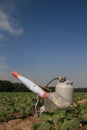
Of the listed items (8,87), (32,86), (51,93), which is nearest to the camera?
(51,93)

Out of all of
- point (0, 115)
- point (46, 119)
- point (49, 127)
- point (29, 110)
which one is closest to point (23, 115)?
point (29, 110)

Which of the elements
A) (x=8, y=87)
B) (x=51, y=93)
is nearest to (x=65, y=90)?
(x=51, y=93)

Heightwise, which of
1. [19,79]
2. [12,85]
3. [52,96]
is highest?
[12,85]

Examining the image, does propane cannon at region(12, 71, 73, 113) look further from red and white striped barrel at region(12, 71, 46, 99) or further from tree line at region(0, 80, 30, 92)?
tree line at region(0, 80, 30, 92)

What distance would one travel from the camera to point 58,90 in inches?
287

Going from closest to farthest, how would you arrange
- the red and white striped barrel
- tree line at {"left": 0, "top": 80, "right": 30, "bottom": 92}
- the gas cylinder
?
the red and white striped barrel, the gas cylinder, tree line at {"left": 0, "top": 80, "right": 30, "bottom": 92}

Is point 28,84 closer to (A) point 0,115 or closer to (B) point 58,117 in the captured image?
(A) point 0,115

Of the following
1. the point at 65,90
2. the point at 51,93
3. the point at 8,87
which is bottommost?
the point at 51,93

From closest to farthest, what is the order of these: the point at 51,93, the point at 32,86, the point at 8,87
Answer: the point at 51,93 < the point at 32,86 < the point at 8,87

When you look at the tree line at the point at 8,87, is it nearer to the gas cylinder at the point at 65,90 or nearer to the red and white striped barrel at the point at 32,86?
the red and white striped barrel at the point at 32,86

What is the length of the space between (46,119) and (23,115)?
3.49 meters

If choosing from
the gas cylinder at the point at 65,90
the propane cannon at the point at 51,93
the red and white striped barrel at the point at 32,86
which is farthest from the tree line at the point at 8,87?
the gas cylinder at the point at 65,90

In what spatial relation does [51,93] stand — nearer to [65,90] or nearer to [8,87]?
[65,90]

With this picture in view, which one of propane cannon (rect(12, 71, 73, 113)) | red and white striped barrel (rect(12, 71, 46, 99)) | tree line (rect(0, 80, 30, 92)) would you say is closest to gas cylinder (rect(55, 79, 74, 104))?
propane cannon (rect(12, 71, 73, 113))
